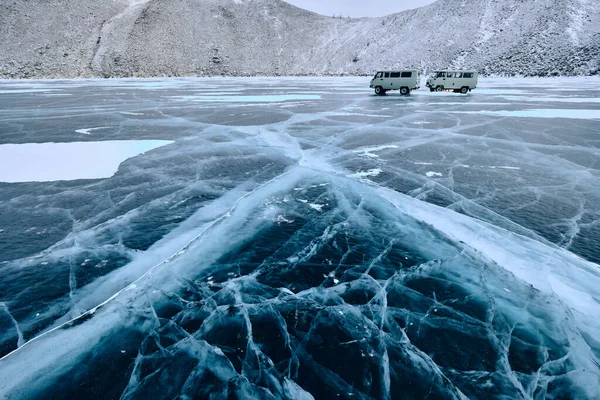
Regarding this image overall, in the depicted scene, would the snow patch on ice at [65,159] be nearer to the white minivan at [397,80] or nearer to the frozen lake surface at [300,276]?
the frozen lake surface at [300,276]

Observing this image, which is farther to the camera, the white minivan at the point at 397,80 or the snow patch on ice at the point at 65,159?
the white minivan at the point at 397,80

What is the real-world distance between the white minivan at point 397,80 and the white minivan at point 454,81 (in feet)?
9.96

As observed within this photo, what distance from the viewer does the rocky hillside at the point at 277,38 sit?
54.4m

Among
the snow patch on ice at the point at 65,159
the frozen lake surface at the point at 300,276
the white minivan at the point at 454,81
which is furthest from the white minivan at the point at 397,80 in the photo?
the snow patch on ice at the point at 65,159

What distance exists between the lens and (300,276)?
3.45 m

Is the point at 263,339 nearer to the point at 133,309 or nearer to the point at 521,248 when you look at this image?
the point at 133,309

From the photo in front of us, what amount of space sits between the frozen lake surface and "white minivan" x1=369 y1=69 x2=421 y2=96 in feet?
51.1

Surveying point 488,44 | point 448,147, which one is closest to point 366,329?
point 448,147

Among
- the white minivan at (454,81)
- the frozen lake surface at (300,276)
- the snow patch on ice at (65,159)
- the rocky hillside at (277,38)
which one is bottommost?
the frozen lake surface at (300,276)

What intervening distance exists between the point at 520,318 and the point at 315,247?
2.09m

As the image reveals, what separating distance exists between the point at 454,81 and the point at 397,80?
15.8 feet

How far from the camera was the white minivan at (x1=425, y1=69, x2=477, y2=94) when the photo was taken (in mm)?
22922

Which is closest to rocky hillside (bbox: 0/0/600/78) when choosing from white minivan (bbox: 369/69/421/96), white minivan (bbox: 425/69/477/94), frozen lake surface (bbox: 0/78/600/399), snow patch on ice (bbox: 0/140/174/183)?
white minivan (bbox: 425/69/477/94)

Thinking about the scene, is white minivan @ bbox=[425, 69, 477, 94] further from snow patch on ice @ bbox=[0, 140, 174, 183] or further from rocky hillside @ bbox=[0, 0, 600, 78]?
rocky hillside @ bbox=[0, 0, 600, 78]
